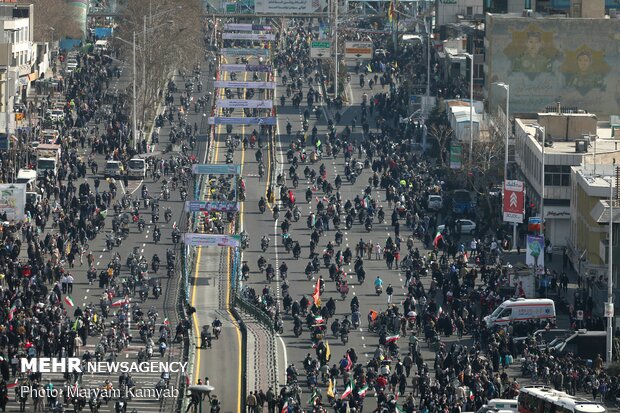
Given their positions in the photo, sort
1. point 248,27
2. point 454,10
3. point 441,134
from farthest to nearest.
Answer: point 248,27 → point 454,10 → point 441,134

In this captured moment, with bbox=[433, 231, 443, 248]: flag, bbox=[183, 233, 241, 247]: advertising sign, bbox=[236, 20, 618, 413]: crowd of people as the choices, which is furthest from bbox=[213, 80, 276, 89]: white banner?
bbox=[183, 233, 241, 247]: advertising sign

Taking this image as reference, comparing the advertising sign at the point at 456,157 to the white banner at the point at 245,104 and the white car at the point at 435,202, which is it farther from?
the white banner at the point at 245,104

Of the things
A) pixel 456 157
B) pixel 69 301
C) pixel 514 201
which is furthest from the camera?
pixel 456 157

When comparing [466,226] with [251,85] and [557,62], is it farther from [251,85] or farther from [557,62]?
[251,85]

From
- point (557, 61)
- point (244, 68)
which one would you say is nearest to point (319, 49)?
point (244, 68)

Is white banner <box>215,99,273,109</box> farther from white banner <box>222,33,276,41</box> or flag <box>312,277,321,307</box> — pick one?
flag <box>312,277,321,307</box>

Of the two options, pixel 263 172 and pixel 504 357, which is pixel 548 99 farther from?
pixel 504 357
